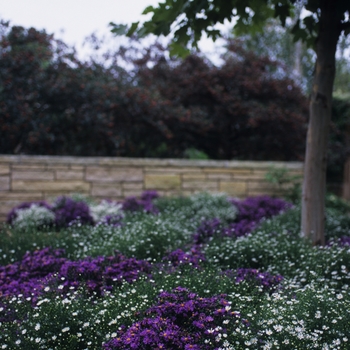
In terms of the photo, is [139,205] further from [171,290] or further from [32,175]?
[171,290]

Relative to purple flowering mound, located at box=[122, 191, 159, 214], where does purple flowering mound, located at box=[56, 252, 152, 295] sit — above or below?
below

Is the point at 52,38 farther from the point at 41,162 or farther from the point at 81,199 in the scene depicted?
the point at 81,199

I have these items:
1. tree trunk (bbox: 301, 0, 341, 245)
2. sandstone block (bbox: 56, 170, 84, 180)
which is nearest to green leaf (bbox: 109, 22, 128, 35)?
tree trunk (bbox: 301, 0, 341, 245)

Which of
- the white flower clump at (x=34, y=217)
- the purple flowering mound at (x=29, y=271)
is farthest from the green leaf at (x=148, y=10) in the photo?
the white flower clump at (x=34, y=217)

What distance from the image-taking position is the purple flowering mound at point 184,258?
3348mm

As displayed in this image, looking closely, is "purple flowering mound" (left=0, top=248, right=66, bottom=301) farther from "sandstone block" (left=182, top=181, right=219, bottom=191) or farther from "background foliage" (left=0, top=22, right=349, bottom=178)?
"sandstone block" (left=182, top=181, right=219, bottom=191)

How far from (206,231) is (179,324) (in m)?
2.29

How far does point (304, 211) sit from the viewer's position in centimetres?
430

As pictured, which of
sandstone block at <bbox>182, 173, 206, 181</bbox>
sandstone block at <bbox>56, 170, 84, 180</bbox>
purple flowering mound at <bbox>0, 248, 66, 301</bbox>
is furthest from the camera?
sandstone block at <bbox>182, 173, 206, 181</bbox>

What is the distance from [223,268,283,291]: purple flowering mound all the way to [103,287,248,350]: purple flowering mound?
53 centimetres

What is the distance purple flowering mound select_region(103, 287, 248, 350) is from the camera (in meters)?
2.21

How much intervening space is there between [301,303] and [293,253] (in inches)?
52.4

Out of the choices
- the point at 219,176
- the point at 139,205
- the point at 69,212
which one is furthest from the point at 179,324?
the point at 219,176

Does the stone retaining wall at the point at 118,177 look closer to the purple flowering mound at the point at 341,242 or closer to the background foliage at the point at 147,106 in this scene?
the background foliage at the point at 147,106
